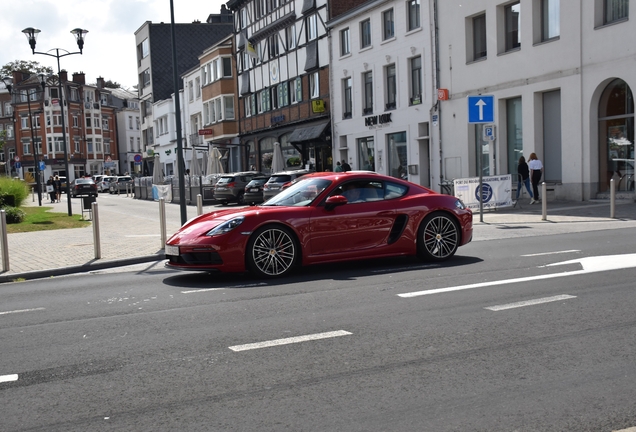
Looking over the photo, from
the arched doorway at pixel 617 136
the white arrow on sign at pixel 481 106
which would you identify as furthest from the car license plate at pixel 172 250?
the arched doorway at pixel 617 136

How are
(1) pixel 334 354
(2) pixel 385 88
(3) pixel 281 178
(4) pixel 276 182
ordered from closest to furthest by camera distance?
(1) pixel 334 354
(4) pixel 276 182
(3) pixel 281 178
(2) pixel 385 88

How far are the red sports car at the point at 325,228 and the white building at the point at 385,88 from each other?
21.1 m

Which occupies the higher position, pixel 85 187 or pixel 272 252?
pixel 85 187

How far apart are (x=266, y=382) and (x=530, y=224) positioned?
43.6 feet

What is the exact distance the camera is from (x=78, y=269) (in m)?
12.2

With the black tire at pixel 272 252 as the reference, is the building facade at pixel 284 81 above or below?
above

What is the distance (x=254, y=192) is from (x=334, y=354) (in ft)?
91.3

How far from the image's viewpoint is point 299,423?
13.6ft

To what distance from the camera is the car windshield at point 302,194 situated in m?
10.2

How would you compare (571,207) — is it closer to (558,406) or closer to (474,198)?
(474,198)

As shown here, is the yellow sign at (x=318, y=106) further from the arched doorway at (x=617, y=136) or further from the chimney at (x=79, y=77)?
the chimney at (x=79, y=77)

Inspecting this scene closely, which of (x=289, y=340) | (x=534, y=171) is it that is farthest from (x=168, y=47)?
(x=289, y=340)

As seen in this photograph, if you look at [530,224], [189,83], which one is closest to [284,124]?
[189,83]

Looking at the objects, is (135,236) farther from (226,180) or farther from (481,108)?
(226,180)
